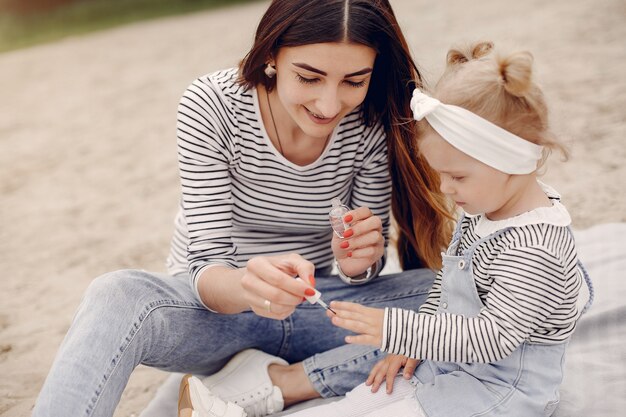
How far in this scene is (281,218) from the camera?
1965 millimetres

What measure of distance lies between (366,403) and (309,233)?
56 cm

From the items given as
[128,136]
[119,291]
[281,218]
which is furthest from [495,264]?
[128,136]

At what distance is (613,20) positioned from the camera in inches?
206

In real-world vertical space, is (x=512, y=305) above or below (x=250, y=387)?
above

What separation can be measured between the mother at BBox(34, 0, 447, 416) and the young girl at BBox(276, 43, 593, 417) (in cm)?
26

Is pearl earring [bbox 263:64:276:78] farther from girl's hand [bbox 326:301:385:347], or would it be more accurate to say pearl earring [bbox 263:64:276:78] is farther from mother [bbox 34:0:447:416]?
girl's hand [bbox 326:301:385:347]

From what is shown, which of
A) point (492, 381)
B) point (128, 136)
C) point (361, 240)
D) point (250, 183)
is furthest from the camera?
point (128, 136)

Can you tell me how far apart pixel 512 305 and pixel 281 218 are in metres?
0.75

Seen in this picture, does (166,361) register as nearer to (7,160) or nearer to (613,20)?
(7,160)

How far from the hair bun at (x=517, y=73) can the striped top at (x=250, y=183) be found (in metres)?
0.59

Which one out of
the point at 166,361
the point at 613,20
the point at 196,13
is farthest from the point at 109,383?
the point at 196,13

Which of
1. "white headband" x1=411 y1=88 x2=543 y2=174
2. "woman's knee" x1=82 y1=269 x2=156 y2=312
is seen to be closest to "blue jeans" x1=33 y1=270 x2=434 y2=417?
"woman's knee" x1=82 y1=269 x2=156 y2=312

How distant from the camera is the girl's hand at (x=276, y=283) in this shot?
1.46 metres

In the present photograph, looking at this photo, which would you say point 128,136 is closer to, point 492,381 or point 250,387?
point 250,387
